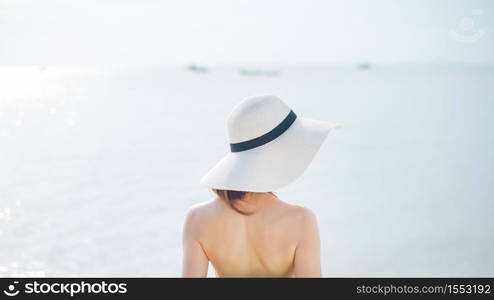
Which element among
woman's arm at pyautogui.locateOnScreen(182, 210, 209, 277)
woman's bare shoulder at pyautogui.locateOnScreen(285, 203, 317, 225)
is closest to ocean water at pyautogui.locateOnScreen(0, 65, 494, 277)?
woman's arm at pyautogui.locateOnScreen(182, 210, 209, 277)

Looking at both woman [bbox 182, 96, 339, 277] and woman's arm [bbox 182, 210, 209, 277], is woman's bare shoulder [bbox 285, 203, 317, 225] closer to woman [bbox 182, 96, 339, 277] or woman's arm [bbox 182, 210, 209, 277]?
woman [bbox 182, 96, 339, 277]

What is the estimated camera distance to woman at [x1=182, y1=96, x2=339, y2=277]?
1487mm

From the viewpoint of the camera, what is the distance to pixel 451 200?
7363mm

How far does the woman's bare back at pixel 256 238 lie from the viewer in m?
1.48

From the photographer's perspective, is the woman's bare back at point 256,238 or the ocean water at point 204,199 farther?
the ocean water at point 204,199

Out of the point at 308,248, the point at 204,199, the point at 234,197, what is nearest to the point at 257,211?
the point at 234,197

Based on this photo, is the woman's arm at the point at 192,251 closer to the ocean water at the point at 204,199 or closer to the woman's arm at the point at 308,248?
the woman's arm at the point at 308,248

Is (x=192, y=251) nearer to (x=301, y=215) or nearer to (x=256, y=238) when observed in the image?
(x=256, y=238)

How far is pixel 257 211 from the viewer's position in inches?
60.0

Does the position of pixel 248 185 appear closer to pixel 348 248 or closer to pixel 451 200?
pixel 348 248

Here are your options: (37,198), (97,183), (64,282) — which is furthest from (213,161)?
(64,282)

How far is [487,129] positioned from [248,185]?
15.2 m

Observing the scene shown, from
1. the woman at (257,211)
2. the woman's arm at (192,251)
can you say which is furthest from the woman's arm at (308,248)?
the woman's arm at (192,251)

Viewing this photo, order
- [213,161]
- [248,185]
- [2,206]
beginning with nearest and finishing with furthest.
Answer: [248,185], [2,206], [213,161]
